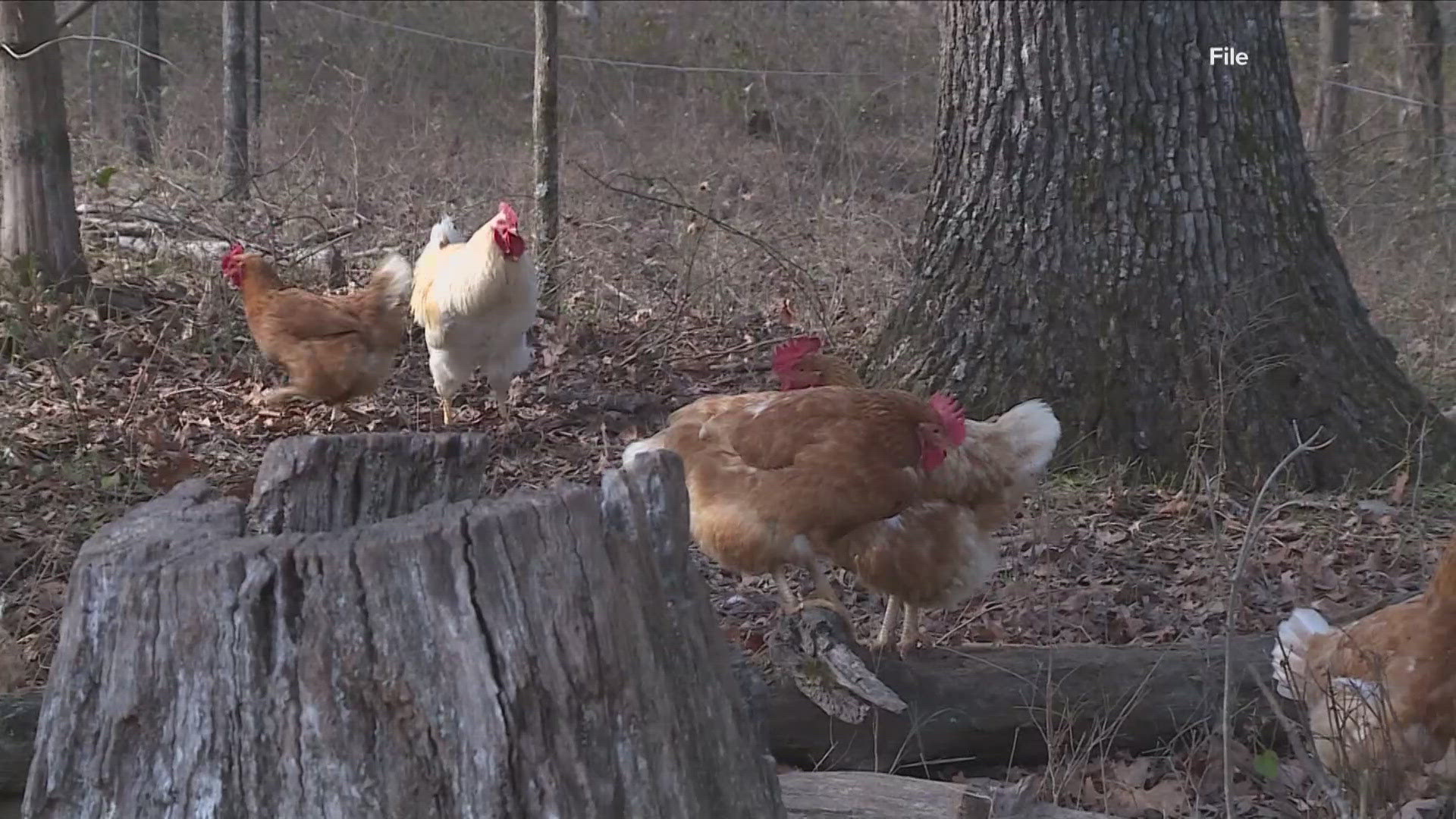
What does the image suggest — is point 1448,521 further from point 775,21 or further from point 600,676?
point 775,21

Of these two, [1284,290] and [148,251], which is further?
[148,251]

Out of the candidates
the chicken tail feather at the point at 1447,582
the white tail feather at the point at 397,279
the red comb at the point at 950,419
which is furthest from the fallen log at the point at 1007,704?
the white tail feather at the point at 397,279

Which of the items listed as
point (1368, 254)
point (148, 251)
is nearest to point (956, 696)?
point (148, 251)

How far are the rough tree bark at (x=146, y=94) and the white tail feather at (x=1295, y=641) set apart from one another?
915 cm

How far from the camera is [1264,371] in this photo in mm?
5477

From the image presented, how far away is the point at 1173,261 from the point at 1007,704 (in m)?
2.59

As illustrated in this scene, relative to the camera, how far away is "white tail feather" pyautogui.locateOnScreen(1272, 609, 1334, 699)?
364 cm

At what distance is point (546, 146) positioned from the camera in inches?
311

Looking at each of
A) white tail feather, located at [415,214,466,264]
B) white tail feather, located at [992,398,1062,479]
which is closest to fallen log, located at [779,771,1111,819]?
white tail feather, located at [992,398,1062,479]

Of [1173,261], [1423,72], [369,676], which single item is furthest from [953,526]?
[1423,72]

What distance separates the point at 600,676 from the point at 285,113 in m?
11.9

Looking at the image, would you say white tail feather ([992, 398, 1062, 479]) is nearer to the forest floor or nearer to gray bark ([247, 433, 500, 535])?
the forest floor

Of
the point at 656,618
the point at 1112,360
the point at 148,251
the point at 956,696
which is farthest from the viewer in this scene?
the point at 148,251

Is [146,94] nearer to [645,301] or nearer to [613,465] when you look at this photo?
[645,301]
